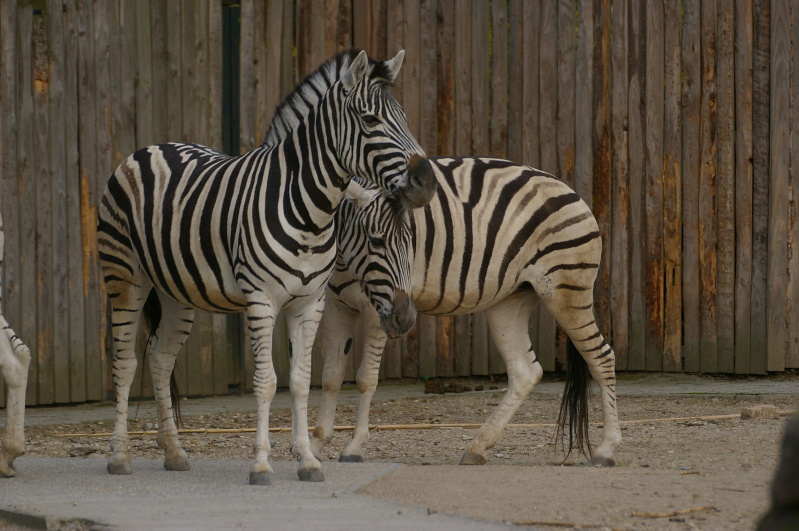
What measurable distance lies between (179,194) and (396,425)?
296 centimetres

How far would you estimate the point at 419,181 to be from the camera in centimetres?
546

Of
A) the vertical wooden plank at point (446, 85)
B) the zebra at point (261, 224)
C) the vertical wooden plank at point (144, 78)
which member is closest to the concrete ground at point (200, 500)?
the zebra at point (261, 224)

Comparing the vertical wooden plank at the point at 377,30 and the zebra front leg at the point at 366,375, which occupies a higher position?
the vertical wooden plank at the point at 377,30

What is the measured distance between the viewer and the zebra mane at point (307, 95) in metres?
6.02

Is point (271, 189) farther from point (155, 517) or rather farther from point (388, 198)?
point (155, 517)

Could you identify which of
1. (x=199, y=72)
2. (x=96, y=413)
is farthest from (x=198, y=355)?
(x=199, y=72)

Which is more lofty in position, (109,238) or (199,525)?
(109,238)

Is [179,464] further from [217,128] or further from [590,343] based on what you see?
[217,128]

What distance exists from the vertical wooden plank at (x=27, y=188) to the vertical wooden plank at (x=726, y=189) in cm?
574

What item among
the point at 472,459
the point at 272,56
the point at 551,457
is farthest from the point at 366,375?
the point at 272,56

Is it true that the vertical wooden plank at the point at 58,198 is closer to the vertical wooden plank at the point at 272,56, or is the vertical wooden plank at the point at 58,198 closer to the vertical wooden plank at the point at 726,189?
the vertical wooden plank at the point at 272,56

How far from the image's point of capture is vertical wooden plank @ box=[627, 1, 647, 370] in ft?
33.2

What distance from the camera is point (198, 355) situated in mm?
9516

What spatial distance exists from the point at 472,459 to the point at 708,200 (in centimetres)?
447
